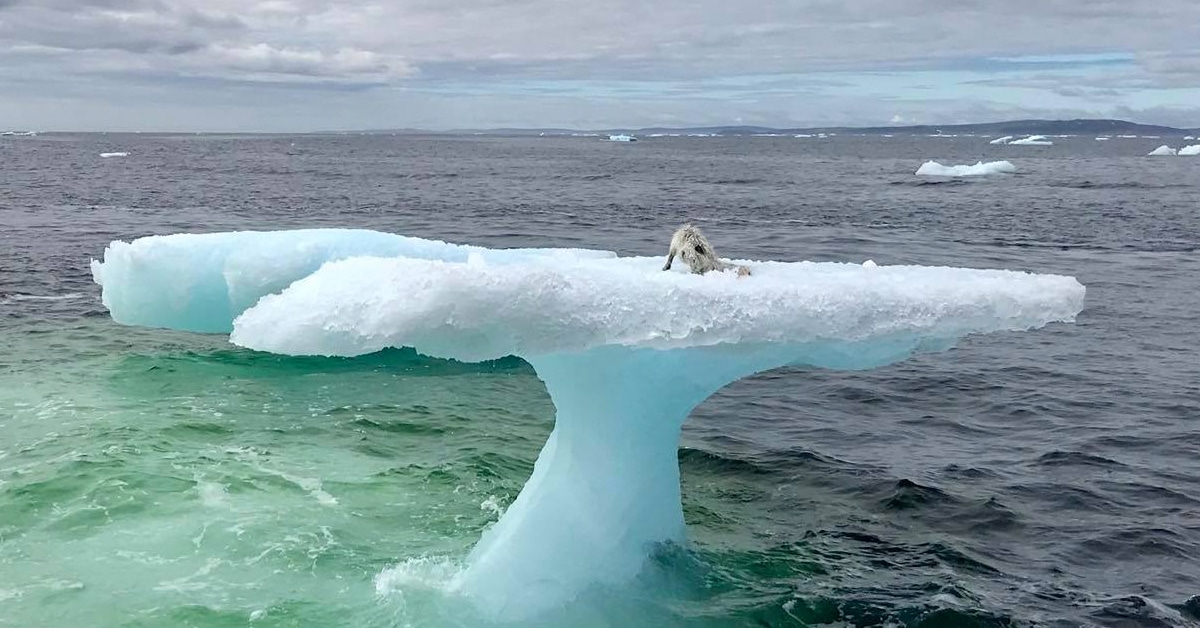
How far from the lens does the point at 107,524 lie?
9977mm

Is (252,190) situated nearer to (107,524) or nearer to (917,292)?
(107,524)

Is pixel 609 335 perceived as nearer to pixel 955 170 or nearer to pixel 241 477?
pixel 241 477

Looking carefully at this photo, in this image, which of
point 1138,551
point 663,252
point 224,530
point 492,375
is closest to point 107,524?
point 224,530

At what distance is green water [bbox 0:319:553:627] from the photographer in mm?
8531

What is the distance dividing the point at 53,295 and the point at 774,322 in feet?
63.0

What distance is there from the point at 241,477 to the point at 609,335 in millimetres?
5745

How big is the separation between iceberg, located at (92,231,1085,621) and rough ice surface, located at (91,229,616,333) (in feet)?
11.2

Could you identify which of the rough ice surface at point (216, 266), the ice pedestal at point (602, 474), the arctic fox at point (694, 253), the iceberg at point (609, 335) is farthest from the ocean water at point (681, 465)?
the arctic fox at point (694, 253)

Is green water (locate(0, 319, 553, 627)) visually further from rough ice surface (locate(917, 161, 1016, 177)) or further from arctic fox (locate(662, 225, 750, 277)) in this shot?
rough ice surface (locate(917, 161, 1016, 177))

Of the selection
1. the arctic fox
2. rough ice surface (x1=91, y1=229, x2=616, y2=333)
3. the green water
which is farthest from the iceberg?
rough ice surface (x1=91, y1=229, x2=616, y2=333)

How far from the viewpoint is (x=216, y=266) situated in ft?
47.2

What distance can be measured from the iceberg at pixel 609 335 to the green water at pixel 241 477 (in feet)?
3.86

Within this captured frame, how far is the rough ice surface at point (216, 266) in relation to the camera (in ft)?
43.7

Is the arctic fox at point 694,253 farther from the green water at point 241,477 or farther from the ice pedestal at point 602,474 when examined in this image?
the green water at point 241,477
